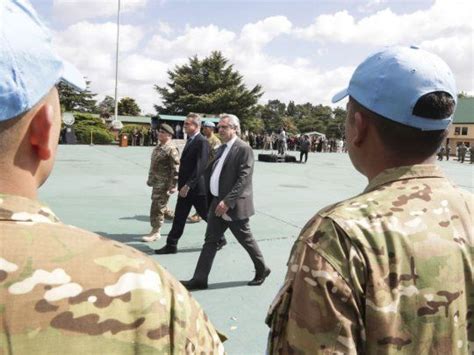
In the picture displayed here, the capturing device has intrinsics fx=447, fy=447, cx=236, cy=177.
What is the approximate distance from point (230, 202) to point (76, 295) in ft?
12.4

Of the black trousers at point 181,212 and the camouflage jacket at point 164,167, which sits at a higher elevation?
the camouflage jacket at point 164,167

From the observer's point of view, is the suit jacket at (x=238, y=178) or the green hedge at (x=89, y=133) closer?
the suit jacket at (x=238, y=178)

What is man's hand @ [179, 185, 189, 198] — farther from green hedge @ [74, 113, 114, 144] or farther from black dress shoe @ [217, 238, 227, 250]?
green hedge @ [74, 113, 114, 144]

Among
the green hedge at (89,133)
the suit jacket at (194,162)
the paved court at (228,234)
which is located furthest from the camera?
the green hedge at (89,133)

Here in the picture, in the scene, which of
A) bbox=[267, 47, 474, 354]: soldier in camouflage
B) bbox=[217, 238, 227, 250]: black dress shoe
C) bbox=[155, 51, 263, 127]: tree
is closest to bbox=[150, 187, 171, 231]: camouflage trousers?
bbox=[217, 238, 227, 250]: black dress shoe

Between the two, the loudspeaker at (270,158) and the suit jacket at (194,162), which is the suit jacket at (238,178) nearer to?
the suit jacket at (194,162)

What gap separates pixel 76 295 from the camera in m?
0.94

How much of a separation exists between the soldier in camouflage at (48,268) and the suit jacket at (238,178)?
373 centimetres

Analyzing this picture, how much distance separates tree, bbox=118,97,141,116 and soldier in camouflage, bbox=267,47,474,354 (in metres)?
85.1

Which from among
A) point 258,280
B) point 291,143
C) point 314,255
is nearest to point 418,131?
point 314,255

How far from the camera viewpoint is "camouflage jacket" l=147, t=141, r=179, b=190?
650 centimetres

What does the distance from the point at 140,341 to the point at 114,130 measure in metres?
40.7

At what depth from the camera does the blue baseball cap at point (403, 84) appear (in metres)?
1.50

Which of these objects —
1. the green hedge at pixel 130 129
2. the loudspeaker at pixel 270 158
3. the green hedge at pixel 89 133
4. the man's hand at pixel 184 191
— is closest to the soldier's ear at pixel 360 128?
the man's hand at pixel 184 191
